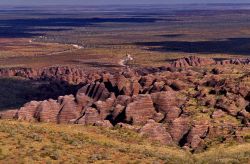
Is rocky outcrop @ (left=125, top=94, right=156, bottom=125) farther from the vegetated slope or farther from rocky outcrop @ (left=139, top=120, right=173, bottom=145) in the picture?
the vegetated slope

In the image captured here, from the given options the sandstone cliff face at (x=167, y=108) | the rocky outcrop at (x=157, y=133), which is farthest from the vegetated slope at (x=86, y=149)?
the sandstone cliff face at (x=167, y=108)

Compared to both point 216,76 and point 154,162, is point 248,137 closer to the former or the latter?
point 154,162

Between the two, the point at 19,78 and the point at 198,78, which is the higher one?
the point at 198,78

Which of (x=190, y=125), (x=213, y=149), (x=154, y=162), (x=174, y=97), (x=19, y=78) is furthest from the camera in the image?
(x=19, y=78)

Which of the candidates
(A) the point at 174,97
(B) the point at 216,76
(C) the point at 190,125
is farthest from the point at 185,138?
(B) the point at 216,76

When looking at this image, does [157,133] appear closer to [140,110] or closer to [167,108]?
[140,110]

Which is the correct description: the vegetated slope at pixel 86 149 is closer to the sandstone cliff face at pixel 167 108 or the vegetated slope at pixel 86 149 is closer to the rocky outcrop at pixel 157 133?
the rocky outcrop at pixel 157 133

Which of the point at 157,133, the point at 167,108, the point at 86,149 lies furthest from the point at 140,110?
the point at 86,149
